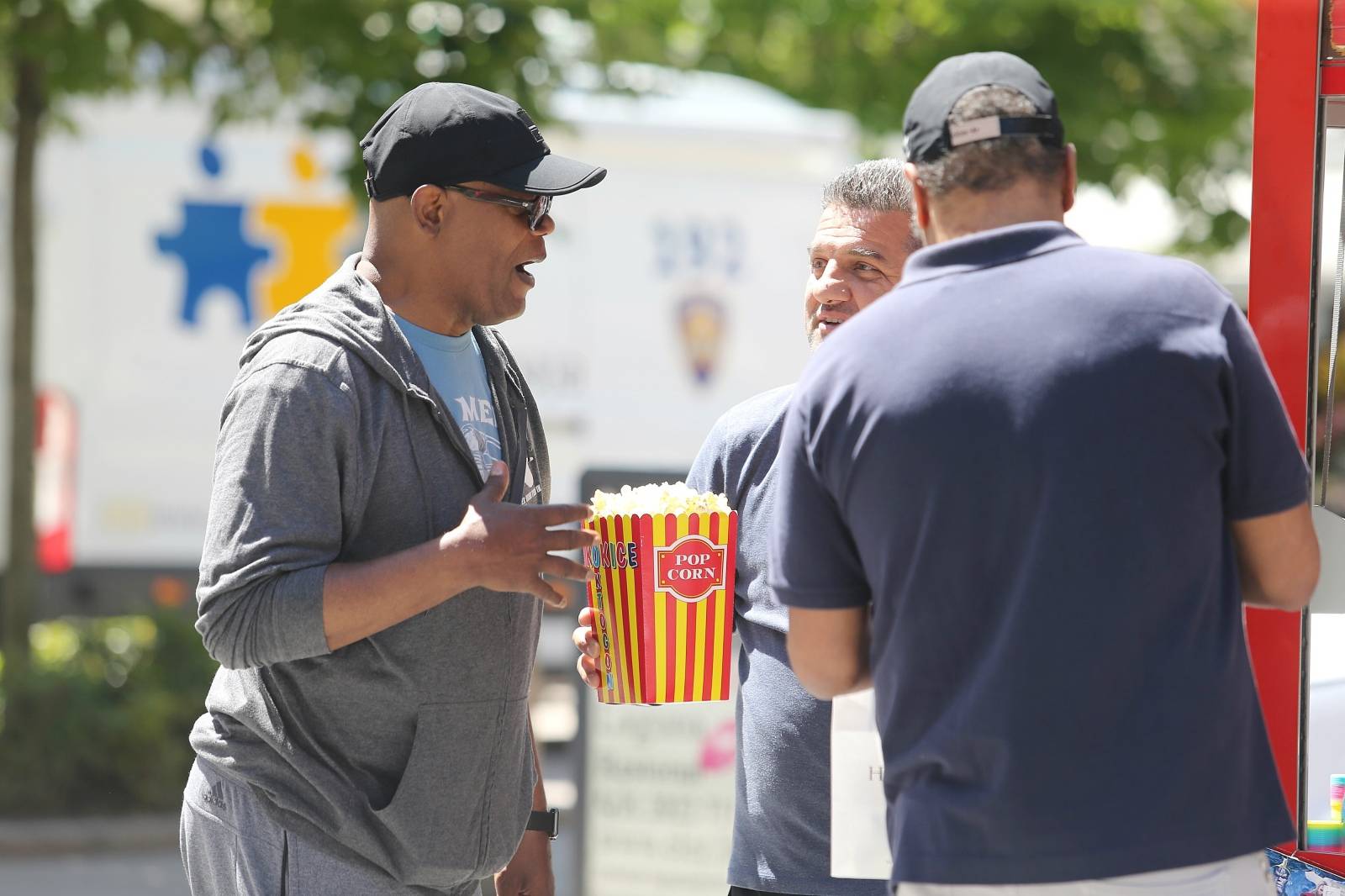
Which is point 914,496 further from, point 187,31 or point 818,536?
point 187,31

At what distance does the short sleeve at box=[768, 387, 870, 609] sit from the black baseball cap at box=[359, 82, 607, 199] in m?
0.69

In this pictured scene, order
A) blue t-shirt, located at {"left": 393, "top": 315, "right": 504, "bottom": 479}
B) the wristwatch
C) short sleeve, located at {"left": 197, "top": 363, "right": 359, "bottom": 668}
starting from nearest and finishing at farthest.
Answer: short sleeve, located at {"left": 197, "top": 363, "right": 359, "bottom": 668}, blue t-shirt, located at {"left": 393, "top": 315, "right": 504, "bottom": 479}, the wristwatch

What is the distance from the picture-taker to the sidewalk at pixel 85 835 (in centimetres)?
741

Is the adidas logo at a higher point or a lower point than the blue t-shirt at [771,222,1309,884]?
lower

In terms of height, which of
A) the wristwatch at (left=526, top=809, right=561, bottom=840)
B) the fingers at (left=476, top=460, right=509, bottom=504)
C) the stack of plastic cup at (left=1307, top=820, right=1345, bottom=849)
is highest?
the fingers at (left=476, top=460, right=509, bottom=504)

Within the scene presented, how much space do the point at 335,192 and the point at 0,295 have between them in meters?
2.26

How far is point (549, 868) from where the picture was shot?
2818 mm

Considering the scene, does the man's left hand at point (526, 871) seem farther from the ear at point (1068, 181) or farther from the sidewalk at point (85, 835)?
the sidewalk at point (85, 835)

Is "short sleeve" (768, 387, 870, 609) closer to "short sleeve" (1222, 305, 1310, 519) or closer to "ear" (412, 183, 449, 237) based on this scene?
"short sleeve" (1222, 305, 1310, 519)

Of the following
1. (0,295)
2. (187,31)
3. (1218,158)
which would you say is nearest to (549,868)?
(187,31)

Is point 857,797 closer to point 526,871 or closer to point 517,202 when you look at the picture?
point 526,871

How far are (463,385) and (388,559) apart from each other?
421mm

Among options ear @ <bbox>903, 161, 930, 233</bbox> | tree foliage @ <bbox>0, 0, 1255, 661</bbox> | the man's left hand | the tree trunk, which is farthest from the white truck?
ear @ <bbox>903, 161, 930, 233</bbox>

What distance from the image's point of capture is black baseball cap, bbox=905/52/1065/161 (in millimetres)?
1816
